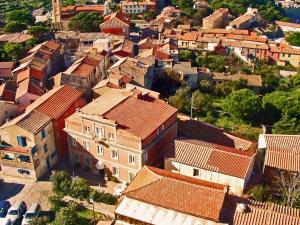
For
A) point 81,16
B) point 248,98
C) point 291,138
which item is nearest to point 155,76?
point 248,98

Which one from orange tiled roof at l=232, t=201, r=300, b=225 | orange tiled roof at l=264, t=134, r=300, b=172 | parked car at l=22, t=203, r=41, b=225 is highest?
orange tiled roof at l=232, t=201, r=300, b=225

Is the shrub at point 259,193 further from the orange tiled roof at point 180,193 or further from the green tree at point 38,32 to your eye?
the green tree at point 38,32

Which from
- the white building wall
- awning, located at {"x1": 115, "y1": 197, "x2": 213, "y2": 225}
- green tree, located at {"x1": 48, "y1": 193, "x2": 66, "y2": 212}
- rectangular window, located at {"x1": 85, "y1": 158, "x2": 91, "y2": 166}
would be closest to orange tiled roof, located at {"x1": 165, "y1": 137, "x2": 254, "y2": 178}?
the white building wall

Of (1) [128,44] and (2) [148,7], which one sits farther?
(2) [148,7]

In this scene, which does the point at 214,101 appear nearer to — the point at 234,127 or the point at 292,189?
the point at 234,127

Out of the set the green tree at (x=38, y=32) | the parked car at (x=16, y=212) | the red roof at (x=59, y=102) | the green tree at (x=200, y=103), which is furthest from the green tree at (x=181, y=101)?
the green tree at (x=38, y=32)

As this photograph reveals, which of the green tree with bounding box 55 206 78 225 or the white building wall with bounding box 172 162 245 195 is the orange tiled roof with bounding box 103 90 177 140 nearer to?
the white building wall with bounding box 172 162 245 195

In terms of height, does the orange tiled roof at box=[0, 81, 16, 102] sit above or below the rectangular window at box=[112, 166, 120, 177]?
above
